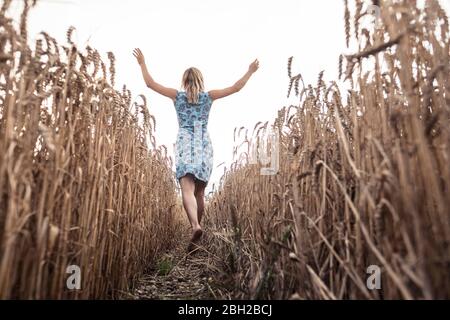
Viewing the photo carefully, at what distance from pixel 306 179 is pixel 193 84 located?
1.45 m

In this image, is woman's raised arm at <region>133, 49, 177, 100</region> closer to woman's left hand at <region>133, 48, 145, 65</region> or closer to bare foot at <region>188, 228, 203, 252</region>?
woman's left hand at <region>133, 48, 145, 65</region>

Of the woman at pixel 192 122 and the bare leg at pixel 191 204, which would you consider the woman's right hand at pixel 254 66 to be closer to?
the woman at pixel 192 122

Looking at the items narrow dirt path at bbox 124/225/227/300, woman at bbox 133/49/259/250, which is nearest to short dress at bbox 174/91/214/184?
woman at bbox 133/49/259/250

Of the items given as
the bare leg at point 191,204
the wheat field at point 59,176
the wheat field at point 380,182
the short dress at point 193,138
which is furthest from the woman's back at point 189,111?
the wheat field at point 380,182

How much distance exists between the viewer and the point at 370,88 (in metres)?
1.06

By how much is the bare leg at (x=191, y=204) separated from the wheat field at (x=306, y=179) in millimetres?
607

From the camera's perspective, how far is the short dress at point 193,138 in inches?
98.7

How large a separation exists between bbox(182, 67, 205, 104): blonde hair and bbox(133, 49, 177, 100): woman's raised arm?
4.8 inches

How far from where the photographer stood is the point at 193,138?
2.56 metres

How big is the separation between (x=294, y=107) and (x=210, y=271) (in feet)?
3.86
